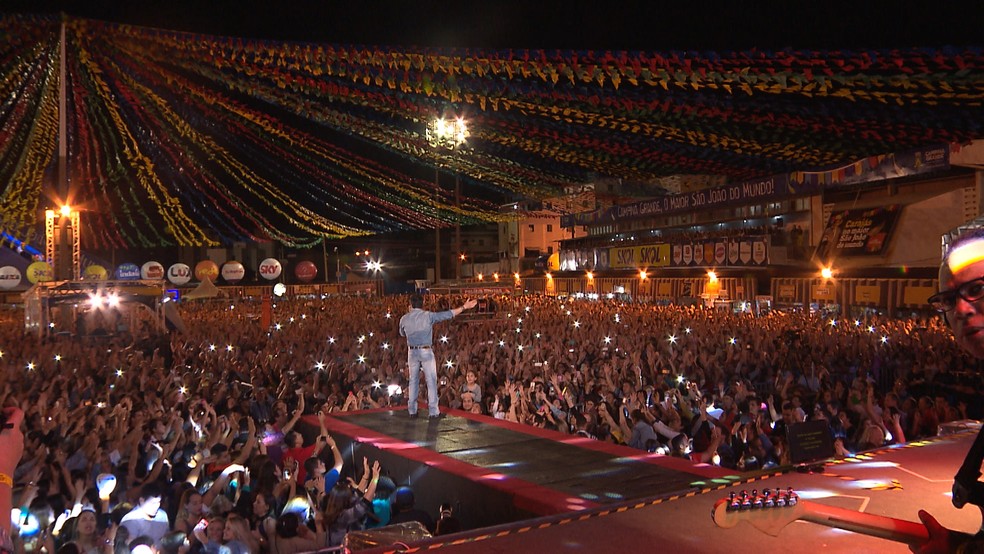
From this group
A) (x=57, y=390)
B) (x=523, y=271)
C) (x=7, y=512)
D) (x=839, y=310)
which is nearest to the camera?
(x=7, y=512)

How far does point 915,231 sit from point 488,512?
26850 millimetres

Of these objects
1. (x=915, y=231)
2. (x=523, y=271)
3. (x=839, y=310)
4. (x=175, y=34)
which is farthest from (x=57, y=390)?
(x=523, y=271)

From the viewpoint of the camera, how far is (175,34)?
488 inches

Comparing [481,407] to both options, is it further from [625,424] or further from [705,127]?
[705,127]

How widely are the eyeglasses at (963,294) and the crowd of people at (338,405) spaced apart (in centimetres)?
360

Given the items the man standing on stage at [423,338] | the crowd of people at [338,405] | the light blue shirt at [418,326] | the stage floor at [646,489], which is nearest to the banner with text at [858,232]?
the crowd of people at [338,405]

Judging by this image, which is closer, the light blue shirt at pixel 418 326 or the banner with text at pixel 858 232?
the light blue shirt at pixel 418 326

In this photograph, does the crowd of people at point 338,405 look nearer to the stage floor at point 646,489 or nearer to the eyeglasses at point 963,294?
the stage floor at point 646,489

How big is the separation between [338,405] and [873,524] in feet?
32.1

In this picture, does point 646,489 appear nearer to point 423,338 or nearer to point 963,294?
point 963,294

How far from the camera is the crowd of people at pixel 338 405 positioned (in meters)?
5.60

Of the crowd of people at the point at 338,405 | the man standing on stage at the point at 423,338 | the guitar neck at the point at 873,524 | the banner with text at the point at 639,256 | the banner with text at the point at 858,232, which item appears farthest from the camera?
the banner with text at the point at 639,256

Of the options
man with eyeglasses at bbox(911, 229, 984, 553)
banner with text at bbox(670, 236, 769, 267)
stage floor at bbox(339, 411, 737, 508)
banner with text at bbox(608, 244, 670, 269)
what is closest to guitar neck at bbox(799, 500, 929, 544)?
man with eyeglasses at bbox(911, 229, 984, 553)

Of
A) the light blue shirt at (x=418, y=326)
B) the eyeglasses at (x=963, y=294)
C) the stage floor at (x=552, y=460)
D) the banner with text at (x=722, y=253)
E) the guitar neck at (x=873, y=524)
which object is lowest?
the stage floor at (x=552, y=460)
